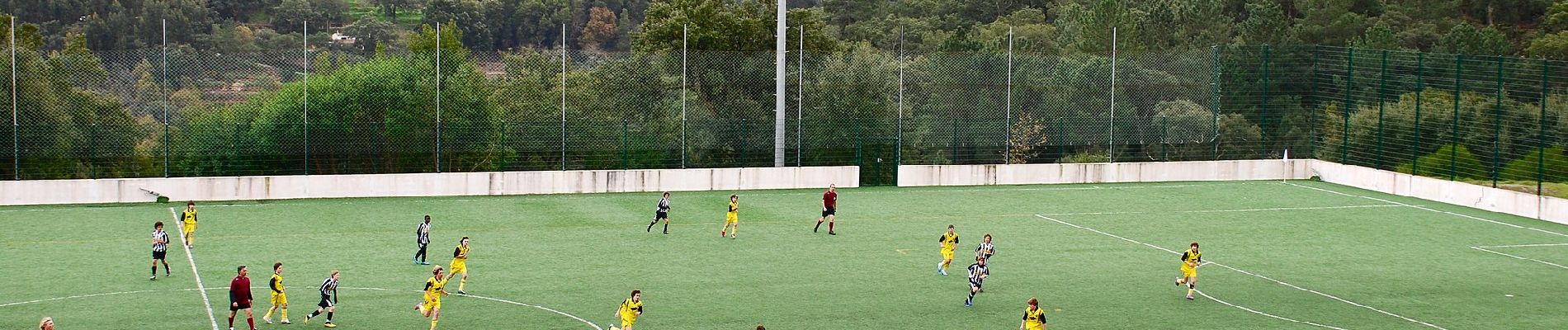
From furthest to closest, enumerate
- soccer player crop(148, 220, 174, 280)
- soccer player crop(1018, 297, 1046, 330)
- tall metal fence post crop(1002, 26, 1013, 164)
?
1. tall metal fence post crop(1002, 26, 1013, 164)
2. soccer player crop(148, 220, 174, 280)
3. soccer player crop(1018, 297, 1046, 330)

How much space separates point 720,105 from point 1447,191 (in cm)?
1846

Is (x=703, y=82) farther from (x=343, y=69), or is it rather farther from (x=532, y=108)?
(x=343, y=69)

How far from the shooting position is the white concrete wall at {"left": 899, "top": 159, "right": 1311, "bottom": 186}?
38688 millimetres

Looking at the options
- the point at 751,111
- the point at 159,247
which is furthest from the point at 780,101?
the point at 159,247

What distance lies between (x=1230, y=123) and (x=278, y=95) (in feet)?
84.5

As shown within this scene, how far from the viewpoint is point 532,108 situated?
39.1 metres

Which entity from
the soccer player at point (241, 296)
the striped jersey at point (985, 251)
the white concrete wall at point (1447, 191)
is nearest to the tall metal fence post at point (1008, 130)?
the white concrete wall at point (1447, 191)

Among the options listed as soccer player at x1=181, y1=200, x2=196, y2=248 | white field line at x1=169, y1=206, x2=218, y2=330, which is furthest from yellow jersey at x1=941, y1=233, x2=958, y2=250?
soccer player at x1=181, y1=200, x2=196, y2=248

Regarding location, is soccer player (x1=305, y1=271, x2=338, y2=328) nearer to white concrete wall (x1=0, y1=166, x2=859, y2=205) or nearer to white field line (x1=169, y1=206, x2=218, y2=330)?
white field line (x1=169, y1=206, x2=218, y2=330)

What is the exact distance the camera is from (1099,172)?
40.1 meters

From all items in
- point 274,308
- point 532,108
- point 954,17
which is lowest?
point 274,308

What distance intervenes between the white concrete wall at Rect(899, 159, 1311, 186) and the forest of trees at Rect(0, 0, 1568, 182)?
1341 mm

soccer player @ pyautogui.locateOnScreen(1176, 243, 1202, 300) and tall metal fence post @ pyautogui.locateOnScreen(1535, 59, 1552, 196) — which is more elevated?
tall metal fence post @ pyautogui.locateOnScreen(1535, 59, 1552, 196)

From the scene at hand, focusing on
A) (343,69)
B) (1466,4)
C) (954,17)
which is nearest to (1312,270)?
(343,69)
